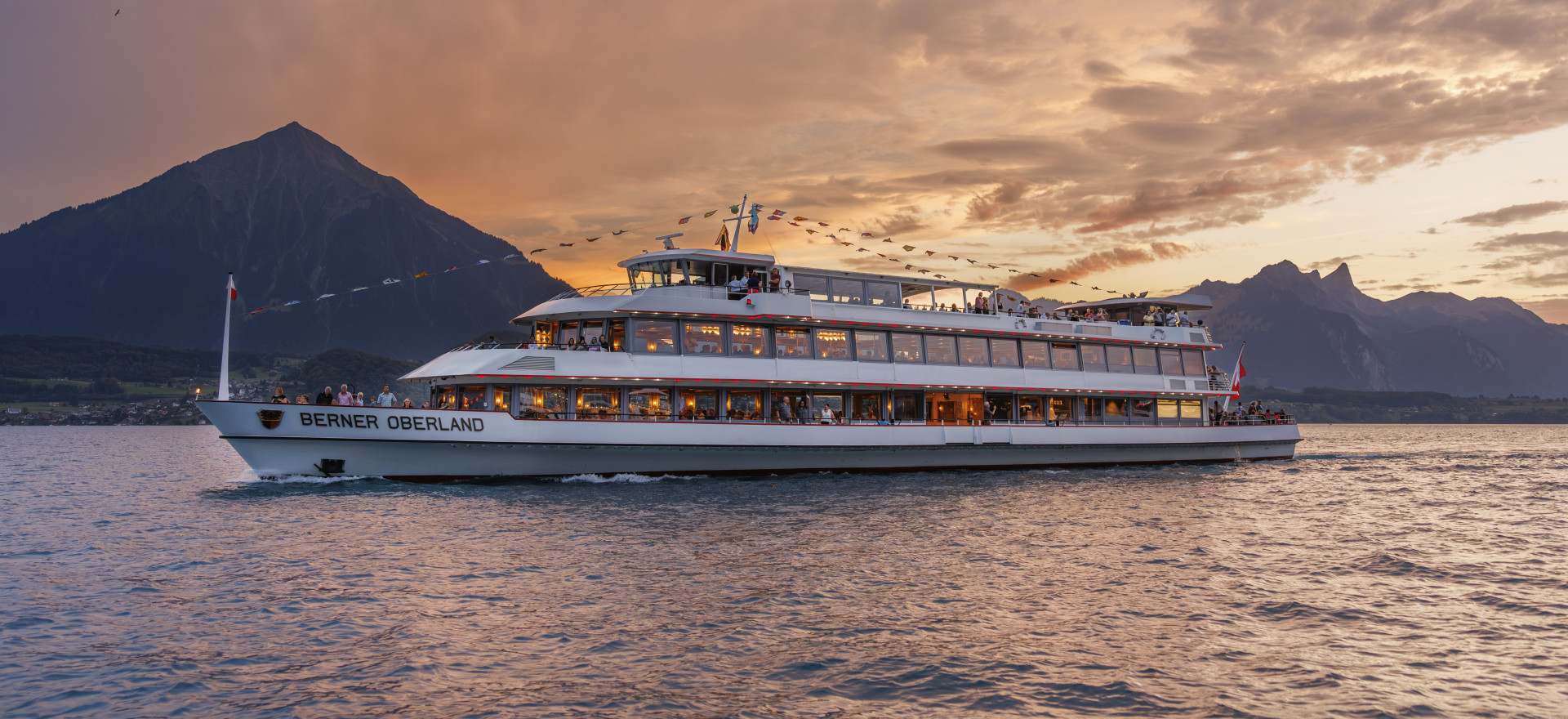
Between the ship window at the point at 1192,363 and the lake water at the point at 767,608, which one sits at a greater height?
the ship window at the point at 1192,363

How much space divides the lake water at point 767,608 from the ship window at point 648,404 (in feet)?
13.8

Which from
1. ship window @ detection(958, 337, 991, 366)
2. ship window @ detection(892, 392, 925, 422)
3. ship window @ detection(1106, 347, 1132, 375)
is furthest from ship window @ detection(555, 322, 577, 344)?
ship window @ detection(1106, 347, 1132, 375)

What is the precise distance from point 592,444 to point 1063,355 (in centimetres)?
2103

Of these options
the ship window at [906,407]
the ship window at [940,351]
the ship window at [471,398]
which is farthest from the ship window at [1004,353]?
the ship window at [471,398]

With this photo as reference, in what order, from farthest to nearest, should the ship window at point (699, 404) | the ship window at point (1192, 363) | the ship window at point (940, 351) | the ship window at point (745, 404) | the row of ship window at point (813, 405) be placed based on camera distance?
the ship window at point (1192, 363)
the ship window at point (940, 351)
the ship window at point (745, 404)
the ship window at point (699, 404)
the row of ship window at point (813, 405)

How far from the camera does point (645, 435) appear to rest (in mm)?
28422

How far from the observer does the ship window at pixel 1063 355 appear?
38.4 meters

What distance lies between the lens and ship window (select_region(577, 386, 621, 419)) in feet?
94.4

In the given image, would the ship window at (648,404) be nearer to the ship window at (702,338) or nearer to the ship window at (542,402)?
the ship window at (702,338)

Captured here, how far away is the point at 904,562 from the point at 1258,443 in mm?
33686

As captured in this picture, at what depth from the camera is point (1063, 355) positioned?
38.7 m

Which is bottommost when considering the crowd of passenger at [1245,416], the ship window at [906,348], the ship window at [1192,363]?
the crowd of passenger at [1245,416]

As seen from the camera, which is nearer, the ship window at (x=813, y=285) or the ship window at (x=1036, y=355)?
the ship window at (x=813, y=285)

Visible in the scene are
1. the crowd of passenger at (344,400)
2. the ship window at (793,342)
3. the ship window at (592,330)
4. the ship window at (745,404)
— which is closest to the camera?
the crowd of passenger at (344,400)
